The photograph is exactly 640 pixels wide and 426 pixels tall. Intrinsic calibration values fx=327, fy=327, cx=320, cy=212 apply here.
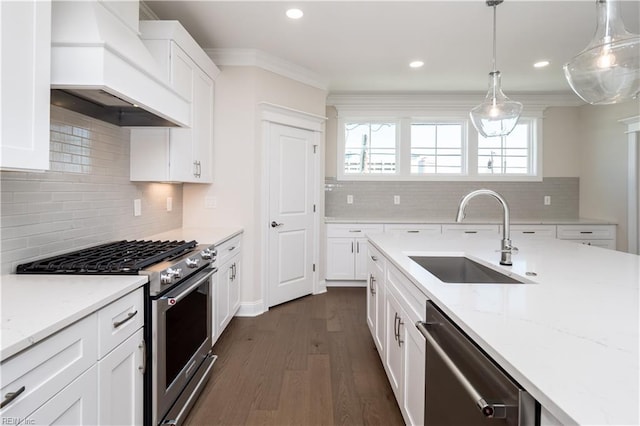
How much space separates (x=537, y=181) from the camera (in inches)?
191

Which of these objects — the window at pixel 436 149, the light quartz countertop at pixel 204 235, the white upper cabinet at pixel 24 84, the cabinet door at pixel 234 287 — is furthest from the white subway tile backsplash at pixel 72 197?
the window at pixel 436 149

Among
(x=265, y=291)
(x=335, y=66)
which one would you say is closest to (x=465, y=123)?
(x=335, y=66)

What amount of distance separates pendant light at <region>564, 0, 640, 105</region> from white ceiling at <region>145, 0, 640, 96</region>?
3.35ft

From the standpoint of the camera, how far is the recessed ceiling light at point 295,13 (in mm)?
2593

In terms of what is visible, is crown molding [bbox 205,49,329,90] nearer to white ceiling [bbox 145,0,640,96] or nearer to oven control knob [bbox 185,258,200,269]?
white ceiling [bbox 145,0,640,96]

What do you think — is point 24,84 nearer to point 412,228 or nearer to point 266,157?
point 266,157

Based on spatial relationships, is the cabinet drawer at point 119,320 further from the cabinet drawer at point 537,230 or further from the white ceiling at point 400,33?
the cabinet drawer at point 537,230

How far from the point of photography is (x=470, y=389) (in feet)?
2.89

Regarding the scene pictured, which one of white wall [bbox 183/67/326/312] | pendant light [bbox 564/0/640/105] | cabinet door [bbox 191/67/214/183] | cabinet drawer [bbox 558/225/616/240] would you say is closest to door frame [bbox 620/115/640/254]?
cabinet drawer [bbox 558/225/616/240]

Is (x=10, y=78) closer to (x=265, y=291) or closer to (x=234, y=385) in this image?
(x=234, y=385)

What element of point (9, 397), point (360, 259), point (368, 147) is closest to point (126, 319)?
point (9, 397)

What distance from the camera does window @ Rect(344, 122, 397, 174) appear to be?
488 centimetres

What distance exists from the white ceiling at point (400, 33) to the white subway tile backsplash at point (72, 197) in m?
1.27

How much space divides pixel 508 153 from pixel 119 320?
5.28 m
